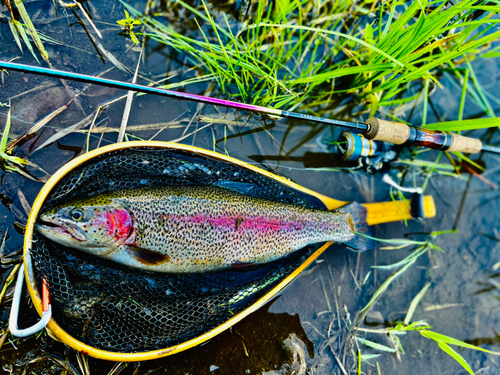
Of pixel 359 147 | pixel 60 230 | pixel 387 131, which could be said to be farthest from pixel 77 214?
pixel 387 131

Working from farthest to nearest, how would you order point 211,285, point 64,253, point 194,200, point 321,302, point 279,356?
point 321,302 < point 279,356 < point 211,285 < point 194,200 < point 64,253

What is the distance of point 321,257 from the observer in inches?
129

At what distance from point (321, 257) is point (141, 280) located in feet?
5.96

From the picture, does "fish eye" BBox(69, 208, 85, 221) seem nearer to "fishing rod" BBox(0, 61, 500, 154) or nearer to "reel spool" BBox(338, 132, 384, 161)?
"fishing rod" BBox(0, 61, 500, 154)

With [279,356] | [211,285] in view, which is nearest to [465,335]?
[279,356]

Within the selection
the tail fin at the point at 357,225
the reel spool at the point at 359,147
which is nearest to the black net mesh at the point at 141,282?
the tail fin at the point at 357,225

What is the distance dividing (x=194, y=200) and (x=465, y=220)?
3394 millimetres

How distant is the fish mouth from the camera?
2.14 meters

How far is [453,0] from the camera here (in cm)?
265

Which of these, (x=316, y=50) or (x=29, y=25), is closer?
(x=29, y=25)

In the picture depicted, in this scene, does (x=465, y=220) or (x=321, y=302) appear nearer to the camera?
(x=321, y=302)

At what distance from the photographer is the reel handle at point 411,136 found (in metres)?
2.73

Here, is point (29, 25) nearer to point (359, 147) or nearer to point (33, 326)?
point (33, 326)

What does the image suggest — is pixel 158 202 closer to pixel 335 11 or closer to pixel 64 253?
pixel 64 253
